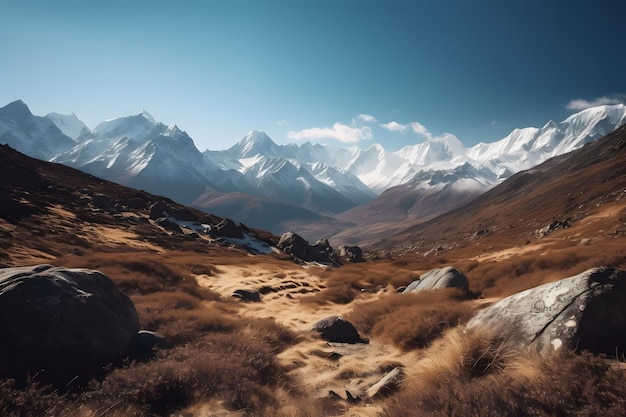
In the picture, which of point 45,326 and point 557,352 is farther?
point 45,326

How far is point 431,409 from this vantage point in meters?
4.50

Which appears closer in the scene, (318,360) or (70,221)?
(318,360)

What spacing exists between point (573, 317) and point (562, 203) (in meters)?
90.5

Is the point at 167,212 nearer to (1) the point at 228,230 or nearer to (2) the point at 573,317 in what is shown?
(1) the point at 228,230

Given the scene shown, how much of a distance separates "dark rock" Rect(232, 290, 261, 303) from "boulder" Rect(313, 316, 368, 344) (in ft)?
24.0

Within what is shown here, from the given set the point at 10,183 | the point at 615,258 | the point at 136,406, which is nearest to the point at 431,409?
the point at 136,406

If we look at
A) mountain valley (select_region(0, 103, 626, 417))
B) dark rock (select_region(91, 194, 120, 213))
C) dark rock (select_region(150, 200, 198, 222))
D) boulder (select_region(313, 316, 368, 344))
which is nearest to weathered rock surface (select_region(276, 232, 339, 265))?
dark rock (select_region(150, 200, 198, 222))

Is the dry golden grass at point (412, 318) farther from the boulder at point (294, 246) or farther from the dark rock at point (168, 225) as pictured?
the dark rock at point (168, 225)

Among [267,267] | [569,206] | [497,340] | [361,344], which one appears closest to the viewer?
[497,340]

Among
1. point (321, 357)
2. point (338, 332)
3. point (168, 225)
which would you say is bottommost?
point (168, 225)

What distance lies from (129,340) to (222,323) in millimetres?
3476

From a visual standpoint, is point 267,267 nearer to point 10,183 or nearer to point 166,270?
point 166,270

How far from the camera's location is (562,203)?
3095 inches

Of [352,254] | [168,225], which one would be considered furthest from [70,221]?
[352,254]
